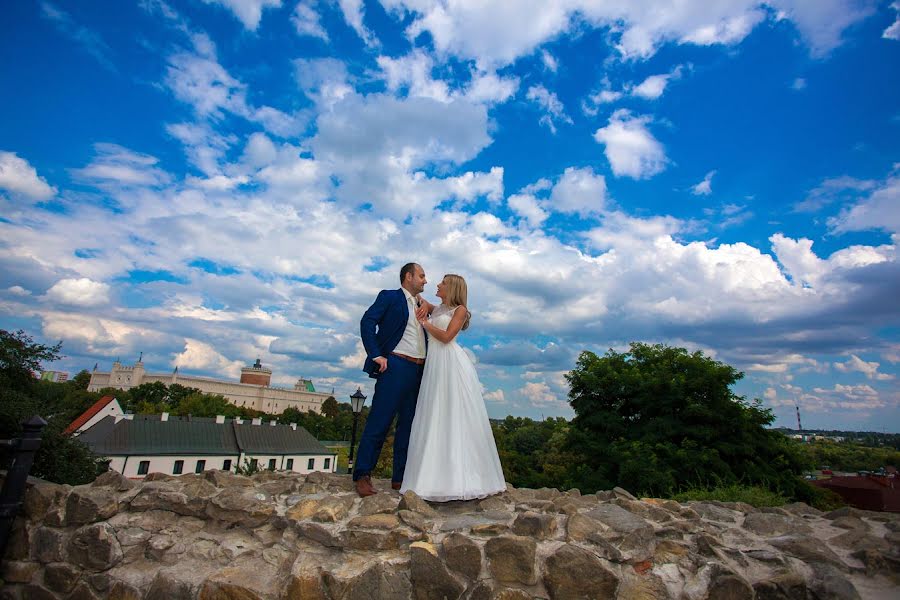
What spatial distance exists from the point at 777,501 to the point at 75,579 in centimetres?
793

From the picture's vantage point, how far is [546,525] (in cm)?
302

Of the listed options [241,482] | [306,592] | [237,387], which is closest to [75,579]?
[241,482]

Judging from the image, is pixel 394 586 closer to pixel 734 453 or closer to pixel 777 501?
pixel 777 501

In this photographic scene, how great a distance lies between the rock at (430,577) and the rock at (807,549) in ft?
7.33

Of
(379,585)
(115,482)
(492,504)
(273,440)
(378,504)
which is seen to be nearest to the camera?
(379,585)

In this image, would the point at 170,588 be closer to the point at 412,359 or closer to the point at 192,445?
the point at 412,359

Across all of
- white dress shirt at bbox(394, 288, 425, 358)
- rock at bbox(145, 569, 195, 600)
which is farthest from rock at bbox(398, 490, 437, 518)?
rock at bbox(145, 569, 195, 600)

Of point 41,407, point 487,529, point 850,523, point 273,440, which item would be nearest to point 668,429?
point 850,523

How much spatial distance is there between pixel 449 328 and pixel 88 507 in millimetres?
3291

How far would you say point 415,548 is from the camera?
113 inches

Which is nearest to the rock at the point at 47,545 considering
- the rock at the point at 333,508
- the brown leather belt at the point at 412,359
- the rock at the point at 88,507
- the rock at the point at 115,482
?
the rock at the point at 88,507

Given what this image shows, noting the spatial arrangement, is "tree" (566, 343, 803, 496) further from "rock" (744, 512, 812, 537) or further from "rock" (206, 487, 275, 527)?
"rock" (206, 487, 275, 527)

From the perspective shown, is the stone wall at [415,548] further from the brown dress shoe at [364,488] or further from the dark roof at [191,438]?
the dark roof at [191,438]

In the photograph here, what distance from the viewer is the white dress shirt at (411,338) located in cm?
443
